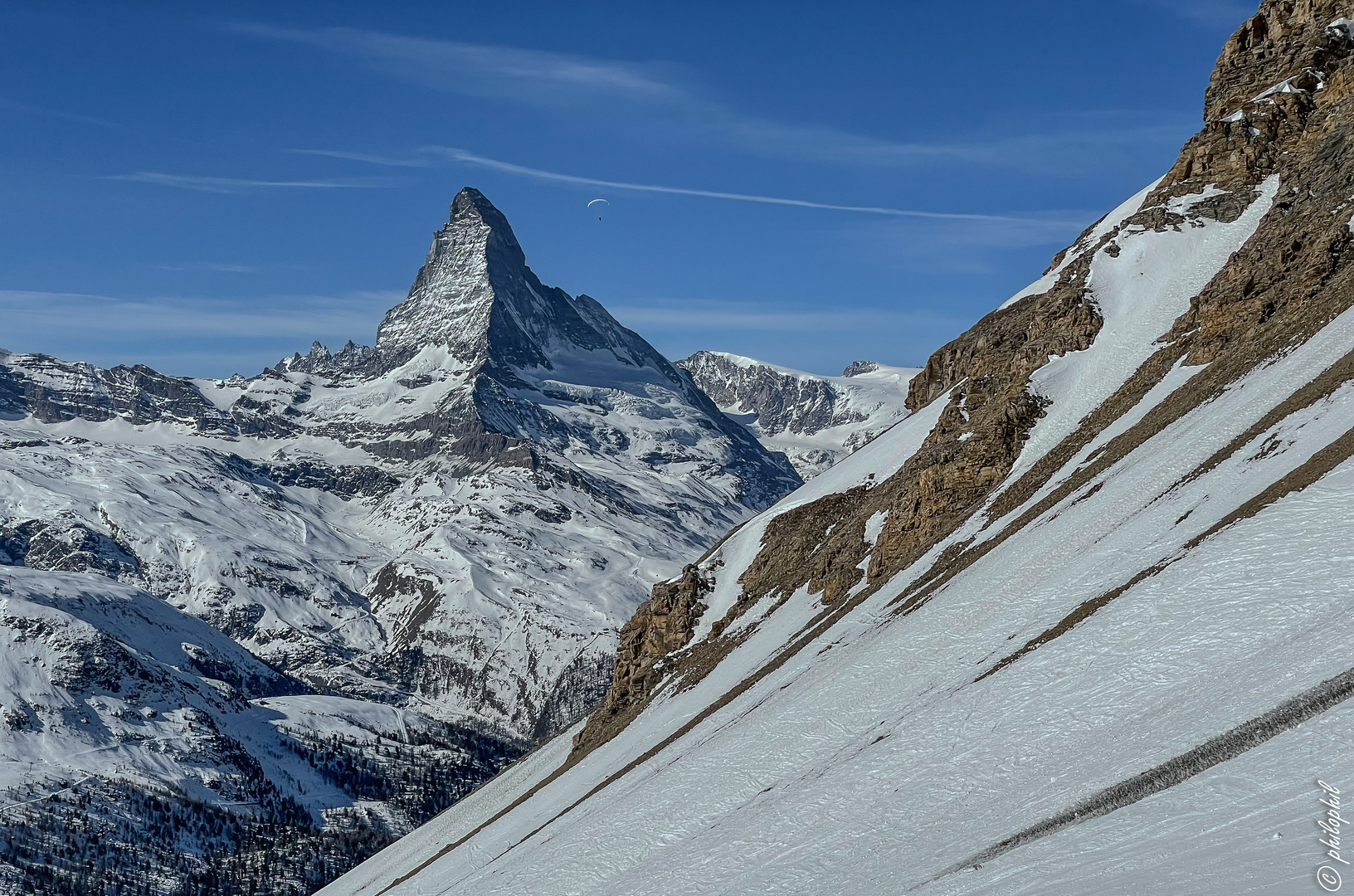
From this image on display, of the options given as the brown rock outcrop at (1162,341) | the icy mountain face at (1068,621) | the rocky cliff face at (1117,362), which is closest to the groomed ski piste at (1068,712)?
the icy mountain face at (1068,621)

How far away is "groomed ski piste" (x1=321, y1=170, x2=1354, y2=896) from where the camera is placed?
31.7 metres

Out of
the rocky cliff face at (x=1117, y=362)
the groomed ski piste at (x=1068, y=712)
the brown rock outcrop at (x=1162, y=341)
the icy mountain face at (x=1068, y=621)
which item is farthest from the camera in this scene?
the brown rock outcrop at (x=1162, y=341)

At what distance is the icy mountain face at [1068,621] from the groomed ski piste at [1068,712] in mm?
170

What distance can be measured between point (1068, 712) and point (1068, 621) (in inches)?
331

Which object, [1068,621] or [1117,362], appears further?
[1117,362]

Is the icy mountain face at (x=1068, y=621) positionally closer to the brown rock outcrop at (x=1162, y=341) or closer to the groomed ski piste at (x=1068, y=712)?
the groomed ski piste at (x=1068, y=712)

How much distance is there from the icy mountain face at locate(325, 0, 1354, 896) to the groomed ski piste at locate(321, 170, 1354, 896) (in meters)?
0.17

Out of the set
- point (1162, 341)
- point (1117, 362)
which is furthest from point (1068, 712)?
point (1117, 362)

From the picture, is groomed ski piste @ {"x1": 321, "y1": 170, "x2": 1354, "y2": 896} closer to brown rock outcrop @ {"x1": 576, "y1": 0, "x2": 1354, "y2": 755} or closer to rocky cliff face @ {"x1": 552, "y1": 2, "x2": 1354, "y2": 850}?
rocky cliff face @ {"x1": 552, "y1": 2, "x2": 1354, "y2": 850}

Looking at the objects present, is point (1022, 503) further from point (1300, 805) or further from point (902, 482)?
point (1300, 805)

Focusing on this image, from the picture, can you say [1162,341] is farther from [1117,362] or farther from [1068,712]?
[1068,712]

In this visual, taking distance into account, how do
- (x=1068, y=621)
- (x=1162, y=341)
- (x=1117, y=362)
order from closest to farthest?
(x=1068, y=621), (x=1162, y=341), (x=1117, y=362)

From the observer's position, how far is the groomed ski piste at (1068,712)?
31.7m

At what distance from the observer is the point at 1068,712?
4166 centimetres
